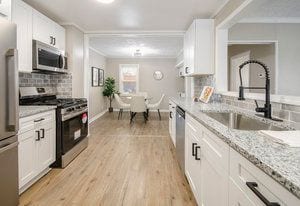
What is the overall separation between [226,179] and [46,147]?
7.27 ft

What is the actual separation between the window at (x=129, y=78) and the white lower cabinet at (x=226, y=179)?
7354 mm

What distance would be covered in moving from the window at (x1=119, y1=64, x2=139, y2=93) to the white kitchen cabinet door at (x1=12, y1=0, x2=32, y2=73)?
21.2 feet

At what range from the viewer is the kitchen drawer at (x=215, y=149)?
3.77 feet

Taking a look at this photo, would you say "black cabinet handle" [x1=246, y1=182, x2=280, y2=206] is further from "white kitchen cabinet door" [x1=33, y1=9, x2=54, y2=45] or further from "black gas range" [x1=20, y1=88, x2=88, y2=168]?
"white kitchen cabinet door" [x1=33, y1=9, x2=54, y2=45]

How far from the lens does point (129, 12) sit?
332 cm

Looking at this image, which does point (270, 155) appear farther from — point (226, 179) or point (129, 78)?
point (129, 78)

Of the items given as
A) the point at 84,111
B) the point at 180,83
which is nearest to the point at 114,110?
the point at 180,83

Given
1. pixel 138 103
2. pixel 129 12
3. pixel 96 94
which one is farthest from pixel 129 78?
pixel 129 12

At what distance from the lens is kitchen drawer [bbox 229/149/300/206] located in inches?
25.0

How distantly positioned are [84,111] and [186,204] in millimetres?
2348

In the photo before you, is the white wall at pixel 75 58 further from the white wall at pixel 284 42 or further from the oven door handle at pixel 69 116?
the white wall at pixel 284 42

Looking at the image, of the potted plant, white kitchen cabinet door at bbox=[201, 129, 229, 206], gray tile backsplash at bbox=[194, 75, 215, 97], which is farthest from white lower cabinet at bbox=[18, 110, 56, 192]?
the potted plant

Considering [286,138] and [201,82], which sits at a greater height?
[201,82]

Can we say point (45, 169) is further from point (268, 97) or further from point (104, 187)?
point (268, 97)
